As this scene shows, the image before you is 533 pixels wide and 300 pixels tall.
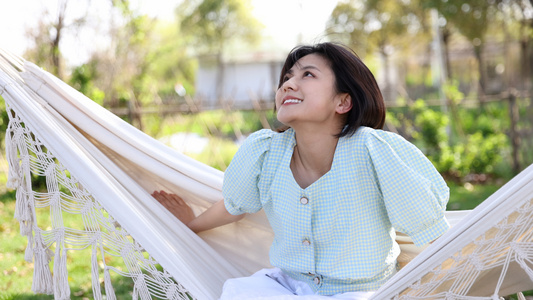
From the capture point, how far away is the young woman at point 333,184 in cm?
176

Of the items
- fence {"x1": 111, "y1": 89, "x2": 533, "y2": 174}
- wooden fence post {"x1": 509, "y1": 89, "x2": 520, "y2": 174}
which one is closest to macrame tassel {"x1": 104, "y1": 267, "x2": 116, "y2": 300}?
fence {"x1": 111, "y1": 89, "x2": 533, "y2": 174}

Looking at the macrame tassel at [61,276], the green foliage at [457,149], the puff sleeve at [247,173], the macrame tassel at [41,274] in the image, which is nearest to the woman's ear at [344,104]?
the puff sleeve at [247,173]

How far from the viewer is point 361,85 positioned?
1.90 meters

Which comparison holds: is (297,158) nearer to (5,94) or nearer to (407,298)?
(407,298)

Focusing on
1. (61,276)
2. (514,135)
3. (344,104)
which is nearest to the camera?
(344,104)

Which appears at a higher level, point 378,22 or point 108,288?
point 378,22

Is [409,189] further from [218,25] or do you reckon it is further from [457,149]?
[218,25]

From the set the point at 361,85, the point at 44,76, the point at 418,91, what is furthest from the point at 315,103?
the point at 418,91

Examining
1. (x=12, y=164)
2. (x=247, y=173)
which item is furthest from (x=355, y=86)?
(x=12, y=164)

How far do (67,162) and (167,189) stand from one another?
1.47 ft

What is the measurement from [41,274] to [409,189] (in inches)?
52.3

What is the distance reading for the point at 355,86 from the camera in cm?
190

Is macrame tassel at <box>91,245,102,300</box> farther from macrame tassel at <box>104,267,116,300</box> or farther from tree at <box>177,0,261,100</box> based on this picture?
tree at <box>177,0,261,100</box>

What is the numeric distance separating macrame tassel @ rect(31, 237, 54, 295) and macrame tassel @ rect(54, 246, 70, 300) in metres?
0.09
